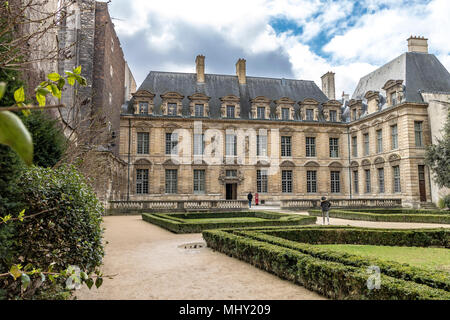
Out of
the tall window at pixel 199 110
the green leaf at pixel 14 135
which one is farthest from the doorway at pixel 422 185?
the green leaf at pixel 14 135

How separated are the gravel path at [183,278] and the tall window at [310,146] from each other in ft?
72.4

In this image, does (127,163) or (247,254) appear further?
(127,163)

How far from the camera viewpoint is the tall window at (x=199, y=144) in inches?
1068

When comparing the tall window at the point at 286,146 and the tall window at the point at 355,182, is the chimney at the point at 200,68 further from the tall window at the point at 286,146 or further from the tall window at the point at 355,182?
the tall window at the point at 355,182

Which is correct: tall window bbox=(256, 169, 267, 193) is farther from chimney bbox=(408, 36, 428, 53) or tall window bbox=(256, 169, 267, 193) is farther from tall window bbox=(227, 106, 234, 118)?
chimney bbox=(408, 36, 428, 53)

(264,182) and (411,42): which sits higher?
(411,42)

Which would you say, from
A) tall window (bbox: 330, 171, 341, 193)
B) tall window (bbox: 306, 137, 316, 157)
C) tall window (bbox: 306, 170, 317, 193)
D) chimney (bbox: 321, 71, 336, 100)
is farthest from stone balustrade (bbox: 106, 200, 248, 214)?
chimney (bbox: 321, 71, 336, 100)

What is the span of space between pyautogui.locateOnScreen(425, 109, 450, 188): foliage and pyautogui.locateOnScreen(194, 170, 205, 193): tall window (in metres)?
15.7

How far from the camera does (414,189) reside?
72.3 ft

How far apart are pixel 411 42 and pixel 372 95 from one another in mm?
5205

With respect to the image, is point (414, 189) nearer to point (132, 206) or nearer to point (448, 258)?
point (448, 258)

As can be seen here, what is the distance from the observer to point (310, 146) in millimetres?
29125
